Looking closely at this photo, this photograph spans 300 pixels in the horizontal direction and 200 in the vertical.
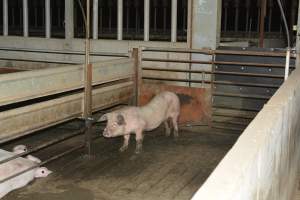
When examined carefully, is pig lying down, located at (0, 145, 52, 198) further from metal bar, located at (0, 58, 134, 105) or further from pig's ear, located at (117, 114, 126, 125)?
pig's ear, located at (117, 114, 126, 125)

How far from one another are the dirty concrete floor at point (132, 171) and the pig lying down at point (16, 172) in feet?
0.21

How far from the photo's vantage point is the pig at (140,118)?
5500 mm

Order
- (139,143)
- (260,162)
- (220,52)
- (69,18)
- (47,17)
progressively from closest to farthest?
A: (260,162)
(139,143)
(220,52)
(69,18)
(47,17)

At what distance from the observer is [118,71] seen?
632 cm

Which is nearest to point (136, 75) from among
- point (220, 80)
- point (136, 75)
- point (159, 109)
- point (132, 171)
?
point (136, 75)

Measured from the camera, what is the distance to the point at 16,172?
14.4 ft

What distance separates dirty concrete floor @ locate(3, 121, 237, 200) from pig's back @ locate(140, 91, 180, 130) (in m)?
0.32

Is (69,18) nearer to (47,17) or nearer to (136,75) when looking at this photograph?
(47,17)

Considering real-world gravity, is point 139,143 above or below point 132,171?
above

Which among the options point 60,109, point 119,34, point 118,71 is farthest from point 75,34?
point 60,109

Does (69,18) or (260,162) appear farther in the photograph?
(69,18)

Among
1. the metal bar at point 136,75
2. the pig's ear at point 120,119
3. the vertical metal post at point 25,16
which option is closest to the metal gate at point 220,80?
the metal bar at point 136,75

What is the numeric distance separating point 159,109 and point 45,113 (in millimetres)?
1764

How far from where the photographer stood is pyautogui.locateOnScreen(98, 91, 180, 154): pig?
5.50 metres
